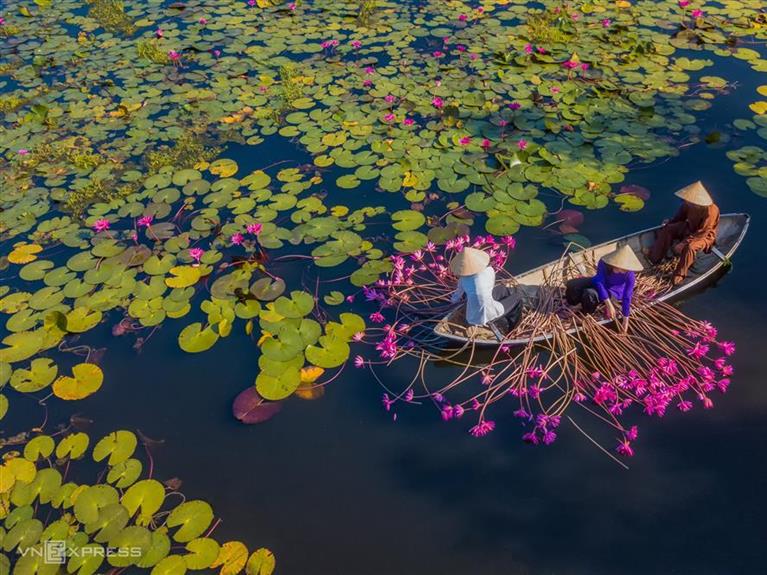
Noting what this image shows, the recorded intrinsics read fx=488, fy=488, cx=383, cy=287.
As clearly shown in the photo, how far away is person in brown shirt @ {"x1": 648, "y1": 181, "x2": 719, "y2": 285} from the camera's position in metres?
4.81

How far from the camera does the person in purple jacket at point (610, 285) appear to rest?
4363mm

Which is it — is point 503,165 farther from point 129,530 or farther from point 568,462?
point 129,530

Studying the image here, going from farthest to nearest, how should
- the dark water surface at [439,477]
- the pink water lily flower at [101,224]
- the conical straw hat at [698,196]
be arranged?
the pink water lily flower at [101,224] → the conical straw hat at [698,196] → the dark water surface at [439,477]

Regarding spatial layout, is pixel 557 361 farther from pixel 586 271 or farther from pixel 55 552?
pixel 55 552

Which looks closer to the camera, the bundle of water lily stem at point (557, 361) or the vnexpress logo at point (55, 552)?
the vnexpress logo at point (55, 552)

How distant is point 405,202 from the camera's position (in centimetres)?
668

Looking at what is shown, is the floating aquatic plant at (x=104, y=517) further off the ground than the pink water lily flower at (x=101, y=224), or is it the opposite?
the pink water lily flower at (x=101, y=224)

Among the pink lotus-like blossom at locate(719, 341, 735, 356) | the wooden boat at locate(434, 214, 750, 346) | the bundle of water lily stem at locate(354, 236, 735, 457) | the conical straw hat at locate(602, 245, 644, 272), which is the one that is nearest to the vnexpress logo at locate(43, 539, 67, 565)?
the bundle of water lily stem at locate(354, 236, 735, 457)

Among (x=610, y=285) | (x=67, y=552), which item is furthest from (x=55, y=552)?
(x=610, y=285)

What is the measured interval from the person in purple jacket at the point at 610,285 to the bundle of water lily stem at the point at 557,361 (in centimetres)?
19

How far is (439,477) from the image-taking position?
13.7ft

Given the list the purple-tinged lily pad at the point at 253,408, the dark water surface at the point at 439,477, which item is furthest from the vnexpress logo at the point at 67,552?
the purple-tinged lily pad at the point at 253,408

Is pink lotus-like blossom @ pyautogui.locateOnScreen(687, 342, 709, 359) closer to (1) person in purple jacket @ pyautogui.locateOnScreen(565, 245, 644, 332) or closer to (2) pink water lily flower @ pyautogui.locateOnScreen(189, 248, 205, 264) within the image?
(1) person in purple jacket @ pyautogui.locateOnScreen(565, 245, 644, 332)

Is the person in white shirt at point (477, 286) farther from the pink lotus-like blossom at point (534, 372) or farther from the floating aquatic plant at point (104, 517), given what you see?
the floating aquatic plant at point (104, 517)
